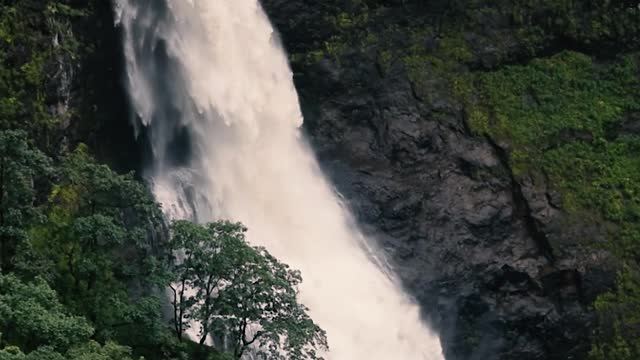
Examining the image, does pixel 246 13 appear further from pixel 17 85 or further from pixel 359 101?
pixel 17 85

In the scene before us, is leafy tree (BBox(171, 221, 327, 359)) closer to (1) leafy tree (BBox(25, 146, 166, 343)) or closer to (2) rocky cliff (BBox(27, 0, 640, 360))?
(1) leafy tree (BBox(25, 146, 166, 343))

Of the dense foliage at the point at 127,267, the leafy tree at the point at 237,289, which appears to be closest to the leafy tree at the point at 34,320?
the dense foliage at the point at 127,267

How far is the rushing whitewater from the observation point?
25.7m

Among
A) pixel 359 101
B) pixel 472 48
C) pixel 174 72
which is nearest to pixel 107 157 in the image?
pixel 174 72

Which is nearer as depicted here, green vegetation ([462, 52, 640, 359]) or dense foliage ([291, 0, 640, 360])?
green vegetation ([462, 52, 640, 359])

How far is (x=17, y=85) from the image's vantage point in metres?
22.1

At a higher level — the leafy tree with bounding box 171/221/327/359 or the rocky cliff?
the rocky cliff

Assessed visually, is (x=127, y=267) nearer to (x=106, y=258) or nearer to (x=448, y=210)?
(x=106, y=258)

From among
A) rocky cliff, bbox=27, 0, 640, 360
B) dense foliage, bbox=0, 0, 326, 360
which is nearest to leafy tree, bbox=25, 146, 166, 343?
dense foliage, bbox=0, 0, 326, 360

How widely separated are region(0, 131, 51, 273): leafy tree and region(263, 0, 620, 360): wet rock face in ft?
38.4

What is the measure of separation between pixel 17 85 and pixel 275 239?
7.78 m

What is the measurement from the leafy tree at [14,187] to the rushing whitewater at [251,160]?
648 centimetres

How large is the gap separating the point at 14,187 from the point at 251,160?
1048cm

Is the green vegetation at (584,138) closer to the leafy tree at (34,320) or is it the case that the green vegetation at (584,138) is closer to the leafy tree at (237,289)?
the leafy tree at (237,289)
